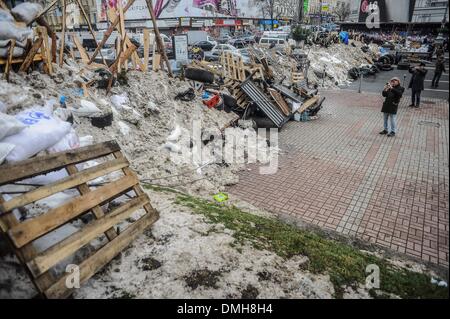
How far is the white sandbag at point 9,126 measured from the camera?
359cm

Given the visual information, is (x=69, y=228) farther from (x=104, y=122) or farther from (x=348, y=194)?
(x=348, y=194)

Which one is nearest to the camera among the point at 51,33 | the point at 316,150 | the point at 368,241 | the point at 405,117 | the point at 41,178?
the point at 41,178

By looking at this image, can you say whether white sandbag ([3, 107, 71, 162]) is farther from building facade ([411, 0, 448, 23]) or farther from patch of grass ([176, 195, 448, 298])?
building facade ([411, 0, 448, 23])

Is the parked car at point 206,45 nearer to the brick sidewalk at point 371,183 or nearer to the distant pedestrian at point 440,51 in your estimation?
the brick sidewalk at point 371,183

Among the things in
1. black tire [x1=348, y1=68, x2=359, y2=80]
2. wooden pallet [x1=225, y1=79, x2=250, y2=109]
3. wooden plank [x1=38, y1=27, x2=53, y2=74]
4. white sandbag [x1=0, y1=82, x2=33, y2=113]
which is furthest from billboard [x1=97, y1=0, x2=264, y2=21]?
white sandbag [x1=0, y1=82, x2=33, y2=113]

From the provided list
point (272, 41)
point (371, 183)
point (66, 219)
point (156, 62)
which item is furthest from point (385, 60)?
point (66, 219)

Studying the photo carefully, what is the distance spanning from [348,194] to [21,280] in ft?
17.1

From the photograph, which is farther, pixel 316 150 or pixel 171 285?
pixel 316 150

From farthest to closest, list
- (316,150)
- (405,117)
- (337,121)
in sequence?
(337,121), (405,117), (316,150)

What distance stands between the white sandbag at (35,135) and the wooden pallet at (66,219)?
3.54ft

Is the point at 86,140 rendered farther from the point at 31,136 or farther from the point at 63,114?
the point at 31,136

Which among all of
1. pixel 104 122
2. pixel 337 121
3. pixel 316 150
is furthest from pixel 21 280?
pixel 337 121

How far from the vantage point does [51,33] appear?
700 centimetres

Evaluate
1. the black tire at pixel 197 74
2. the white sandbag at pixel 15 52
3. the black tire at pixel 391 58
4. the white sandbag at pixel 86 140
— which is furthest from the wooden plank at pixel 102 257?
the black tire at pixel 391 58
